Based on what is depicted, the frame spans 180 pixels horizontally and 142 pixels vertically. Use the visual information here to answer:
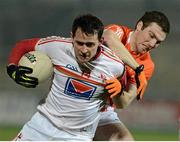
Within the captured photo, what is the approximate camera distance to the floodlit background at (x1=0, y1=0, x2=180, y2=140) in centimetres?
1209

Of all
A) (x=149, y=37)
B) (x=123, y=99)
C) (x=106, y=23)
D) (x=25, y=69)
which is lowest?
(x=106, y=23)

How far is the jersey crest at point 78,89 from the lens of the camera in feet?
14.4

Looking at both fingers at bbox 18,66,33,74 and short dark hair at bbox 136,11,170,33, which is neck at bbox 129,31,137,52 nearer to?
short dark hair at bbox 136,11,170,33

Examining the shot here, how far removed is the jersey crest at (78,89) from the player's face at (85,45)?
0.24 metres

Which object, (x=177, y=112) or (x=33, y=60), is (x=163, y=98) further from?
(x=33, y=60)

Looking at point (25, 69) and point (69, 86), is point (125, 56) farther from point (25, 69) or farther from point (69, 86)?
point (25, 69)

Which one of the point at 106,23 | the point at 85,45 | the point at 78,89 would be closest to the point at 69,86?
the point at 78,89

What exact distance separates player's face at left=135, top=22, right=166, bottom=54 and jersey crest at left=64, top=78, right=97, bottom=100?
569mm

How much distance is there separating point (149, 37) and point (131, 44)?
0.71 feet

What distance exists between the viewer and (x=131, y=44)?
15.7ft

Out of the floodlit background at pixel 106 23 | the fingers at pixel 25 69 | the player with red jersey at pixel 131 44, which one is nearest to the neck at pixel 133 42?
the player with red jersey at pixel 131 44

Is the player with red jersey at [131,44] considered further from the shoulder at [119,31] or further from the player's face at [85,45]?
the player's face at [85,45]

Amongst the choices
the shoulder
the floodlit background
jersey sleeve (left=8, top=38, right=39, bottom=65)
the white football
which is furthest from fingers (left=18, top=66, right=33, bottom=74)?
the floodlit background

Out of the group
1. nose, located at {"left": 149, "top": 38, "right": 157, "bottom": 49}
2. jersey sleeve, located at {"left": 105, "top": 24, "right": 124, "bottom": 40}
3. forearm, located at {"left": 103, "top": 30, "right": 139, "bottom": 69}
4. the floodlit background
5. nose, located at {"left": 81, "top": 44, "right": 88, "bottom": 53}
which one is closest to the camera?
nose, located at {"left": 81, "top": 44, "right": 88, "bottom": 53}
